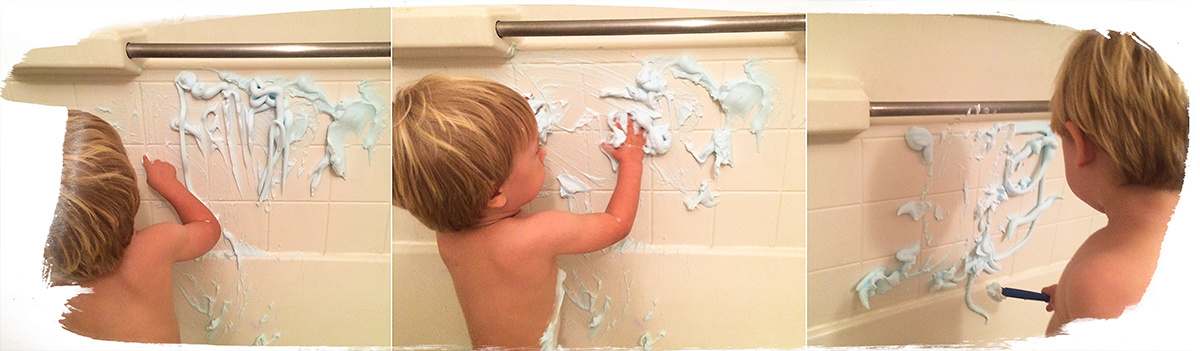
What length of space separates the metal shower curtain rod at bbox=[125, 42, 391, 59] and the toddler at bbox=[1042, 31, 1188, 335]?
109cm

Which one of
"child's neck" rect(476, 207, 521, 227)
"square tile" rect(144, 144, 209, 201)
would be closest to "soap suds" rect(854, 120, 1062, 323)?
"child's neck" rect(476, 207, 521, 227)

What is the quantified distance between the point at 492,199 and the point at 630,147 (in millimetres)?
228

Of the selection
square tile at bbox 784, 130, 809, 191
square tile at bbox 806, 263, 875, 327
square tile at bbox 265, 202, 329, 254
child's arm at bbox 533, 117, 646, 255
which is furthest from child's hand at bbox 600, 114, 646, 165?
square tile at bbox 265, 202, 329, 254

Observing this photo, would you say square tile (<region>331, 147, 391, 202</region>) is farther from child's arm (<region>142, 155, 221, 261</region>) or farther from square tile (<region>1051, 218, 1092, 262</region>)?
square tile (<region>1051, 218, 1092, 262</region>)

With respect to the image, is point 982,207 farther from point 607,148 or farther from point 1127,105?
point 607,148

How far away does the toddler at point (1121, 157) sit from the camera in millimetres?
1040

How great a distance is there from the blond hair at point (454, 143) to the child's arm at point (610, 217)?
0.11m

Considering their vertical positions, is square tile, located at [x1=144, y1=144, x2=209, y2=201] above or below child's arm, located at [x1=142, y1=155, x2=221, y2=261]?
above

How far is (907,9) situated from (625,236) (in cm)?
57

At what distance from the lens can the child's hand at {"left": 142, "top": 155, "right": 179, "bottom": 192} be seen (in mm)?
1074

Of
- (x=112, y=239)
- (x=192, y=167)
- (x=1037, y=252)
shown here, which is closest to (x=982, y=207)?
(x=1037, y=252)

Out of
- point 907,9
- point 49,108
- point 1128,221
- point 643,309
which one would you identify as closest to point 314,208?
point 49,108

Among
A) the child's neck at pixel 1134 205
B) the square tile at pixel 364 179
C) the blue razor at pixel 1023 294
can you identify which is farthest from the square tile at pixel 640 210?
the child's neck at pixel 1134 205

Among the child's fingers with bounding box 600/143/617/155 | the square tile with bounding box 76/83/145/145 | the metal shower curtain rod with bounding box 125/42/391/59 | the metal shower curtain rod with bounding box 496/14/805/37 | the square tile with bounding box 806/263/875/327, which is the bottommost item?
the square tile with bounding box 806/263/875/327
